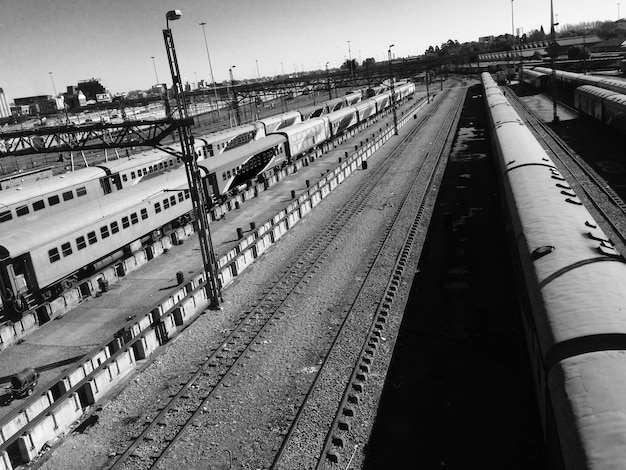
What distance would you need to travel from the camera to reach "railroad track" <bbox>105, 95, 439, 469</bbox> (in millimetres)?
11852

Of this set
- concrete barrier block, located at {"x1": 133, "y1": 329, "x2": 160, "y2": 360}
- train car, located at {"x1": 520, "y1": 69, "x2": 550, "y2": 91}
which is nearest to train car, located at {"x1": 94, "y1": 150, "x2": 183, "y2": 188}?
concrete barrier block, located at {"x1": 133, "y1": 329, "x2": 160, "y2": 360}

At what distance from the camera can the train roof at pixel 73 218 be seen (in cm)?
1984

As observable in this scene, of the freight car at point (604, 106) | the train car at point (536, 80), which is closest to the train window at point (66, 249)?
the freight car at point (604, 106)

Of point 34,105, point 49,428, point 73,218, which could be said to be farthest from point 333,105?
point 34,105

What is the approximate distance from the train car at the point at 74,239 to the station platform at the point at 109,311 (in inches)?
63.5

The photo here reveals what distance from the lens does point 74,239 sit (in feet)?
72.7

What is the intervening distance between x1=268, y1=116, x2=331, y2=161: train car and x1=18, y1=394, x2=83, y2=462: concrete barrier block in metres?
35.9

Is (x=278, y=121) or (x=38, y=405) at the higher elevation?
(x=278, y=121)

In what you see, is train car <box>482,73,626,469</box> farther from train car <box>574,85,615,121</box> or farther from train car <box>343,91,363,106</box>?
train car <box>343,91,363,106</box>

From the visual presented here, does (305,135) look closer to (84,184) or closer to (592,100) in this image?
(84,184)

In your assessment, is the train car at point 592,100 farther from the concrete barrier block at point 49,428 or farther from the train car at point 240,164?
the concrete barrier block at point 49,428

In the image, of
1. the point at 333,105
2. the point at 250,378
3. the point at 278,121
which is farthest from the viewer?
the point at 333,105

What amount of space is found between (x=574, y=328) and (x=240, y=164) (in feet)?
103

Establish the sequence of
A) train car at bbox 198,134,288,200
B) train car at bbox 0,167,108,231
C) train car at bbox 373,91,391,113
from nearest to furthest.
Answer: train car at bbox 0,167,108,231 < train car at bbox 198,134,288,200 < train car at bbox 373,91,391,113
